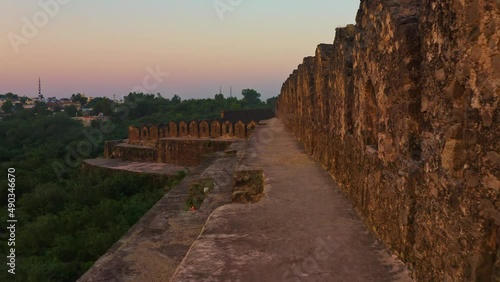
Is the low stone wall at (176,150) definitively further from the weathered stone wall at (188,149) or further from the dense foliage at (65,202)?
the dense foliage at (65,202)

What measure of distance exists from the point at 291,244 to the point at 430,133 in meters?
1.26

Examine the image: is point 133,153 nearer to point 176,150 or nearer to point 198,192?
point 176,150

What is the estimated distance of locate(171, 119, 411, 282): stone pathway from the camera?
261 centimetres

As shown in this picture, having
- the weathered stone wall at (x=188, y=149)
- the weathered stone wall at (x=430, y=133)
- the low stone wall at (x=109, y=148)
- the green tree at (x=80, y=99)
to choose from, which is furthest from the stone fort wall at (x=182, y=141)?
the green tree at (x=80, y=99)

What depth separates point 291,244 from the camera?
310 cm

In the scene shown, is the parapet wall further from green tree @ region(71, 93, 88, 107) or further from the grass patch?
green tree @ region(71, 93, 88, 107)

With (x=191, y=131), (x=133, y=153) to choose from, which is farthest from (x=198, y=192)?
(x=133, y=153)

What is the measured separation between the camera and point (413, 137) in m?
2.63

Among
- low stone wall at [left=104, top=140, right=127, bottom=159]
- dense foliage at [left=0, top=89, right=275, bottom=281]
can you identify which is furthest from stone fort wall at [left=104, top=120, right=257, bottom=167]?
dense foliage at [left=0, top=89, right=275, bottom=281]

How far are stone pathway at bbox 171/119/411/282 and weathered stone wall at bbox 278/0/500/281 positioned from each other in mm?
170

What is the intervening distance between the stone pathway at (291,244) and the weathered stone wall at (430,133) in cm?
17

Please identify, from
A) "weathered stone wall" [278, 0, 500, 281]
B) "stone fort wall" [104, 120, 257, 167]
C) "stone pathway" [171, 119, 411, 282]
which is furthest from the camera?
"stone fort wall" [104, 120, 257, 167]

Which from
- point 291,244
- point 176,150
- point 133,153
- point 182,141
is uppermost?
point 291,244

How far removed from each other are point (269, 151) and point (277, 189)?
136 inches
